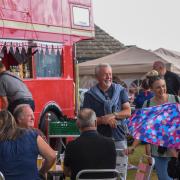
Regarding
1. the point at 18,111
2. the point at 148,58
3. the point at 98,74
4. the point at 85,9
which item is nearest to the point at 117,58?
the point at 148,58

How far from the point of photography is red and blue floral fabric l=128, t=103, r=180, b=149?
5.91m

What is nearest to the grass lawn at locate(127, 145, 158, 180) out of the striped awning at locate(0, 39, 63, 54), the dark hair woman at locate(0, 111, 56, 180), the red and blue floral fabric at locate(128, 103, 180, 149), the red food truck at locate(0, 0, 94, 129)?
the red food truck at locate(0, 0, 94, 129)

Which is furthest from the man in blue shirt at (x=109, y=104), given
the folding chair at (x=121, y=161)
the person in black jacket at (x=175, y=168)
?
the person in black jacket at (x=175, y=168)

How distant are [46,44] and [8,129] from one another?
22.2ft

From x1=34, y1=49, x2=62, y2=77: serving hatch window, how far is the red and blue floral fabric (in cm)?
664

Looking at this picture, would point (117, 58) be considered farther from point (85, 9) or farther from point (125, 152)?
point (125, 152)

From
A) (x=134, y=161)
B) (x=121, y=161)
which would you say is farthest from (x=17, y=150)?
(x=134, y=161)

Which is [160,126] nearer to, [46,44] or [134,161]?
[134,161]

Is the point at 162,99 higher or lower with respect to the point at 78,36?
lower

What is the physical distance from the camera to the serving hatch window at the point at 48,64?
1273 centimetres

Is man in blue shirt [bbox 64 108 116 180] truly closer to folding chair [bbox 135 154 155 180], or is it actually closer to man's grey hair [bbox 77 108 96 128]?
man's grey hair [bbox 77 108 96 128]

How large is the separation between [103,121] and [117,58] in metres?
12.8

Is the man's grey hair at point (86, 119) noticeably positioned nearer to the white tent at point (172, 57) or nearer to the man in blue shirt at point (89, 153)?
the man in blue shirt at point (89, 153)

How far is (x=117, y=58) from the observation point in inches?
A: 805
